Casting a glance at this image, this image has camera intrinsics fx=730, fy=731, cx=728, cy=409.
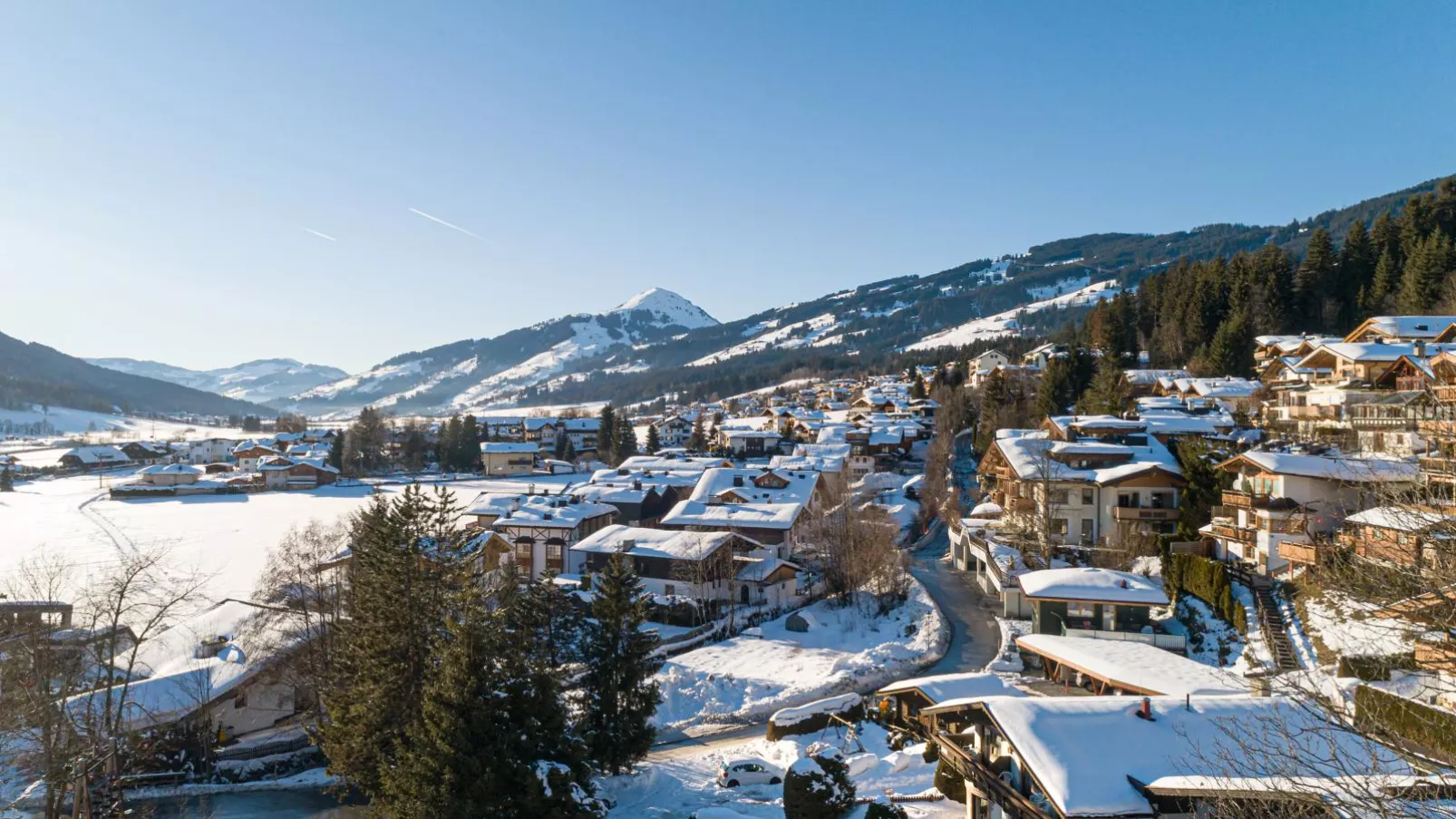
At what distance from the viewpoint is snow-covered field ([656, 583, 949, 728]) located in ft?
81.9

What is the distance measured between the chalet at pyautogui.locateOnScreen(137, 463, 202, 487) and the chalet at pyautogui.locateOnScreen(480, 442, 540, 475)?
31.9 metres

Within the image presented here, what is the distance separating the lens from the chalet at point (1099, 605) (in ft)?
80.2

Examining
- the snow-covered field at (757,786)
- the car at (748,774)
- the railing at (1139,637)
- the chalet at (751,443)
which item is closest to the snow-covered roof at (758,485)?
the railing at (1139,637)

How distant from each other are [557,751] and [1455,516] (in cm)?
1476

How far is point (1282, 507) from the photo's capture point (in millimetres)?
24562

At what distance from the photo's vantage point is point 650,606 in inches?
1280

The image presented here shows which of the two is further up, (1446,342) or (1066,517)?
(1446,342)

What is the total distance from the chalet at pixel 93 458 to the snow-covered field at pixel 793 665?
11837cm

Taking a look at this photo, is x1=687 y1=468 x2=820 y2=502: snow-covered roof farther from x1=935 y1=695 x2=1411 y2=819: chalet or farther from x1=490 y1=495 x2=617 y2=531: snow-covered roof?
x1=935 y1=695 x2=1411 y2=819: chalet

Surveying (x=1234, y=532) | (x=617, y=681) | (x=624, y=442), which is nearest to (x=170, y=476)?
(x=624, y=442)

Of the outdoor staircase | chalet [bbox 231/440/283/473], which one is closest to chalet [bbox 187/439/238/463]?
chalet [bbox 231/440/283/473]

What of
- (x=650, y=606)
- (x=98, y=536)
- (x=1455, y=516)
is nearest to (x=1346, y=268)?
(x=650, y=606)

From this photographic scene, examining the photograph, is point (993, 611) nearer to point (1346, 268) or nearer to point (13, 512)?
point (1346, 268)

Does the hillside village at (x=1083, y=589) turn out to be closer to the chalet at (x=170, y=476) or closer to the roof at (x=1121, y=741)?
the roof at (x=1121, y=741)
